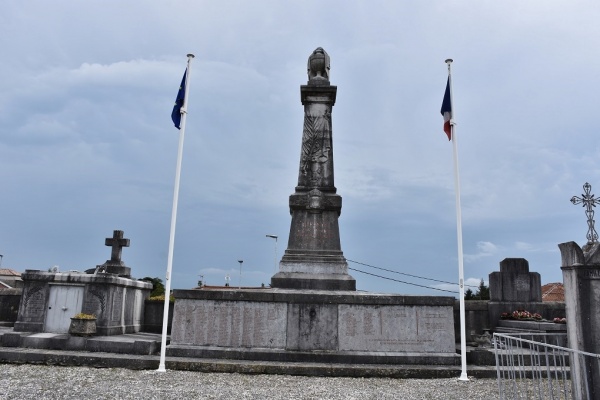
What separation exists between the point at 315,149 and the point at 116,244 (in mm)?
6788

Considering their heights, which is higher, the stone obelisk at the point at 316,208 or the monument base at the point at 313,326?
the stone obelisk at the point at 316,208

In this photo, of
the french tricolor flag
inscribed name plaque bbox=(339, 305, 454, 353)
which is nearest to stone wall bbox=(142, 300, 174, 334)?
inscribed name plaque bbox=(339, 305, 454, 353)

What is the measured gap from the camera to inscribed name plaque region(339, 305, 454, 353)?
343 inches

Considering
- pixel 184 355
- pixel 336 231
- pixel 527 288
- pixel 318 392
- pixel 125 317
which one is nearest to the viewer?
pixel 318 392

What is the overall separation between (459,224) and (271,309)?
4.23m

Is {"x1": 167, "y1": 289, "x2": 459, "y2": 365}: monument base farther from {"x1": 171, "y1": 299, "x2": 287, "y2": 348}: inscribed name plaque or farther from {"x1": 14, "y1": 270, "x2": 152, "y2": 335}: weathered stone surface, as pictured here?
{"x1": 14, "y1": 270, "x2": 152, "y2": 335}: weathered stone surface

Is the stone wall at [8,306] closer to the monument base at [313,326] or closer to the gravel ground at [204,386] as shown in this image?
the gravel ground at [204,386]

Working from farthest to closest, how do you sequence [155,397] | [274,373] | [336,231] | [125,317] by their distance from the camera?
[125,317]
[336,231]
[274,373]
[155,397]

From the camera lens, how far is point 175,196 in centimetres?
912

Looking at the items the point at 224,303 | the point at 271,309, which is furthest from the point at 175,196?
the point at 271,309

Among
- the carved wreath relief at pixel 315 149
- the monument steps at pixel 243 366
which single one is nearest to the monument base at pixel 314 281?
the monument steps at pixel 243 366

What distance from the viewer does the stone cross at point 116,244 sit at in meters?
13.4

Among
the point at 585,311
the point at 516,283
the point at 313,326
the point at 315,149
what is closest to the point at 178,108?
the point at 315,149

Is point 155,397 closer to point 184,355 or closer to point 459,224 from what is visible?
point 184,355
